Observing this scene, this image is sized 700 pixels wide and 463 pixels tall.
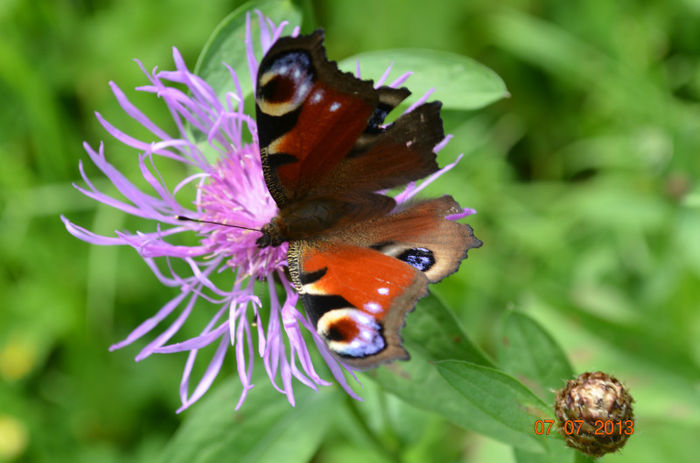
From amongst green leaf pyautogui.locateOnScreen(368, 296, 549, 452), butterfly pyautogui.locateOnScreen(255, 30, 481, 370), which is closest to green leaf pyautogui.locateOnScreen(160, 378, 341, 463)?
green leaf pyautogui.locateOnScreen(368, 296, 549, 452)

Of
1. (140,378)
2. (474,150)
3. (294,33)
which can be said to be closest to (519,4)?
(474,150)

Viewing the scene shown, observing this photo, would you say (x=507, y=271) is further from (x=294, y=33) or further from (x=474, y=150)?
(x=294, y=33)

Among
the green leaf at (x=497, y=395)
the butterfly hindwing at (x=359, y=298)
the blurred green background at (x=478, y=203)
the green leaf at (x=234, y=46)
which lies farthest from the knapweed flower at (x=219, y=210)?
the blurred green background at (x=478, y=203)

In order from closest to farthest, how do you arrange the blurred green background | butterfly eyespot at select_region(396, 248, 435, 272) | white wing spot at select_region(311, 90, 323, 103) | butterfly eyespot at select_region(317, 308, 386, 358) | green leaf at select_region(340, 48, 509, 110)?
butterfly eyespot at select_region(317, 308, 386, 358)
butterfly eyespot at select_region(396, 248, 435, 272)
white wing spot at select_region(311, 90, 323, 103)
green leaf at select_region(340, 48, 509, 110)
the blurred green background

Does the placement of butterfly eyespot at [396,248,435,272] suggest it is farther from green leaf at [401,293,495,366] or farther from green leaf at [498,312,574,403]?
green leaf at [498,312,574,403]

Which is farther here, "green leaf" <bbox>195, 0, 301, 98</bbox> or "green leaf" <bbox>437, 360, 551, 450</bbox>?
"green leaf" <bbox>195, 0, 301, 98</bbox>

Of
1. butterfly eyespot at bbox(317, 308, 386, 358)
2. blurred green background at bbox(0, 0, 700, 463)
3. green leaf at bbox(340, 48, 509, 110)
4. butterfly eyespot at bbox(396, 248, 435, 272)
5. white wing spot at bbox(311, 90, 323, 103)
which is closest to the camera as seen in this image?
butterfly eyespot at bbox(317, 308, 386, 358)
